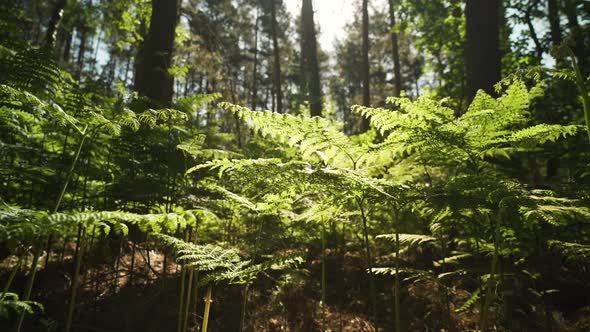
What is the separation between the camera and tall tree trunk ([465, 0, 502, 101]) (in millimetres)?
4492

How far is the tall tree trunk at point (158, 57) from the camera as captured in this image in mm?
5316

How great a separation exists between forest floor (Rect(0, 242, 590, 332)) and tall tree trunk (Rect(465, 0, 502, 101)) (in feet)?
9.60

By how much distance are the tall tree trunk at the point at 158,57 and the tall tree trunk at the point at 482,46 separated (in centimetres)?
474

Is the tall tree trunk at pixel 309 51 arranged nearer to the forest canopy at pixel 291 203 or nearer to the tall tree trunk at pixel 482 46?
the forest canopy at pixel 291 203

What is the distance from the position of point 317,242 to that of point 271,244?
4.21 ft

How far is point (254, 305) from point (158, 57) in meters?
4.48

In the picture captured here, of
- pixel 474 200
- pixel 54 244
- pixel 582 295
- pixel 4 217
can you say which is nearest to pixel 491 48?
pixel 582 295

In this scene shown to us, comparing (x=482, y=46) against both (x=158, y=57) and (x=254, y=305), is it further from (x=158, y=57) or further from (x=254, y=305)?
(x=158, y=57)

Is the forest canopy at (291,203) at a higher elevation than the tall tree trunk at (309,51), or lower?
lower

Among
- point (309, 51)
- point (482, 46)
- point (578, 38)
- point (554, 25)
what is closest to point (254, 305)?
point (482, 46)

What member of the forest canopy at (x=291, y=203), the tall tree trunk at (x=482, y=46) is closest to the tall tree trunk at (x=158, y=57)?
the forest canopy at (x=291, y=203)

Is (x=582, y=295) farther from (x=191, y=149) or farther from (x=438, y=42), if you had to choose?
(x=438, y=42)

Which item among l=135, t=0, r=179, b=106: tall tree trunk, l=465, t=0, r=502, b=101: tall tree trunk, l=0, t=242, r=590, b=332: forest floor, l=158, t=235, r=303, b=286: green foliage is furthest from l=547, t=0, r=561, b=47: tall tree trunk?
l=158, t=235, r=303, b=286: green foliage

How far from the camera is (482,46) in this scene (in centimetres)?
466
